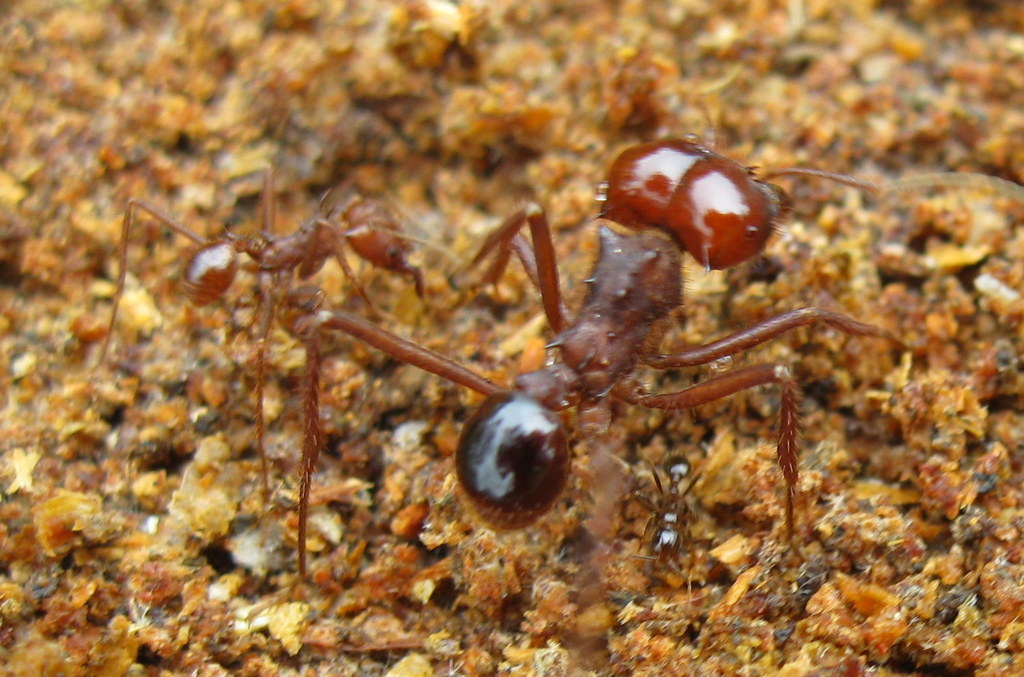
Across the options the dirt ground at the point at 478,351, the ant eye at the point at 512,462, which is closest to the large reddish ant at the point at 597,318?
the ant eye at the point at 512,462

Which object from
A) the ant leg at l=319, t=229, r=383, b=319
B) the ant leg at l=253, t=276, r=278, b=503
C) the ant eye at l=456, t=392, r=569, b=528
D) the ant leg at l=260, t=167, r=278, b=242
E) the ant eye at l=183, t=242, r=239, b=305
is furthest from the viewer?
the ant leg at l=260, t=167, r=278, b=242

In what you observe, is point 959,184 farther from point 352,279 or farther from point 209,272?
point 209,272

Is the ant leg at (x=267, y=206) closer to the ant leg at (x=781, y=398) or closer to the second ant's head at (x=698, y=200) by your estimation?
the second ant's head at (x=698, y=200)

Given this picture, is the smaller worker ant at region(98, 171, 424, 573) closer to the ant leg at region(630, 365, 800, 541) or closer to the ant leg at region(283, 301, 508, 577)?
the ant leg at region(283, 301, 508, 577)

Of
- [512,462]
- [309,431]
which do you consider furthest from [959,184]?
[309,431]

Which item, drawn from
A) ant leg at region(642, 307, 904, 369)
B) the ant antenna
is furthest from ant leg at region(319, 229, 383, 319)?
the ant antenna

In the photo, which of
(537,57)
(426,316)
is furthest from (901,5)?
(426,316)
